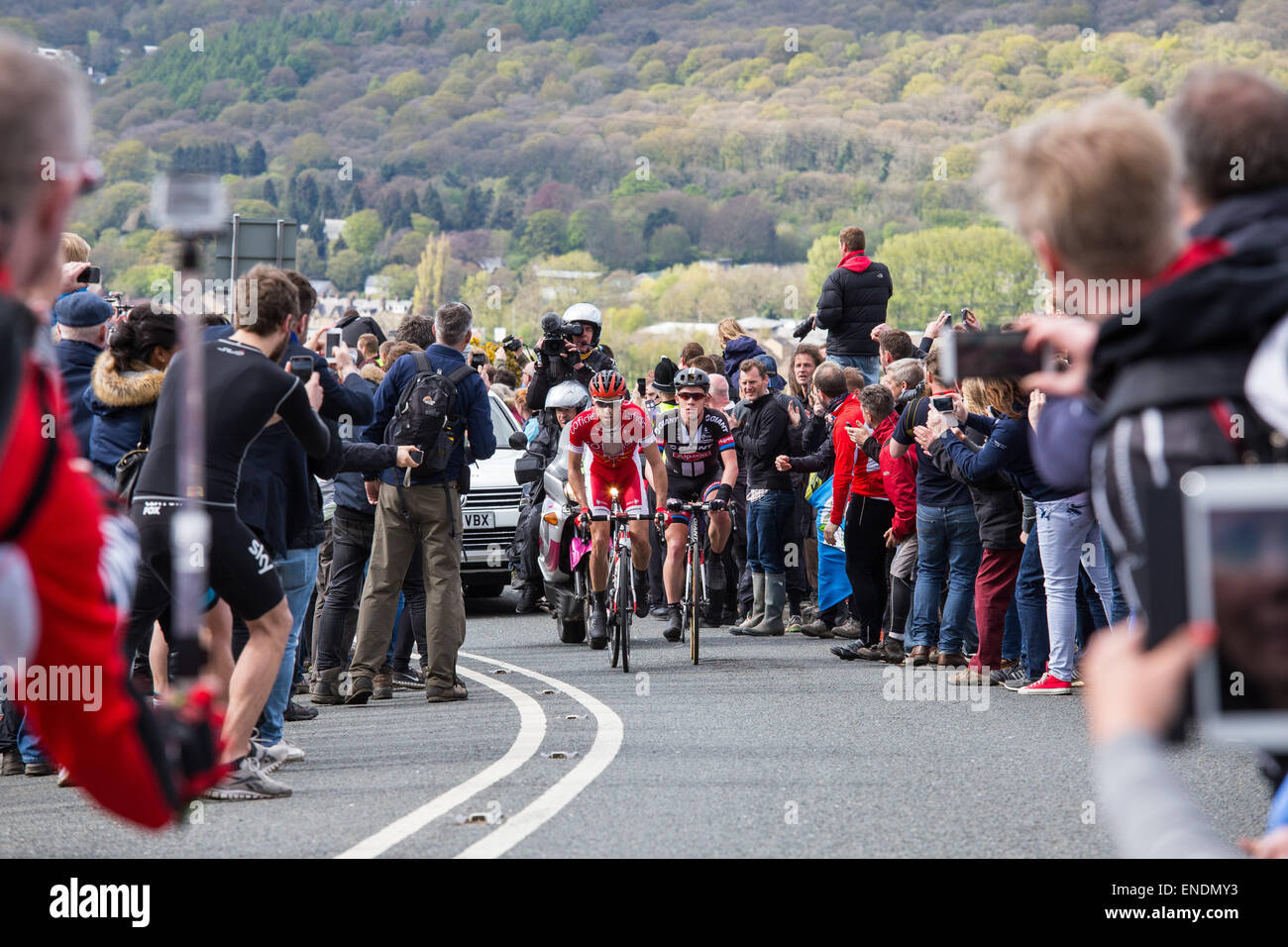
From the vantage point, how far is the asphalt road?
6789 mm

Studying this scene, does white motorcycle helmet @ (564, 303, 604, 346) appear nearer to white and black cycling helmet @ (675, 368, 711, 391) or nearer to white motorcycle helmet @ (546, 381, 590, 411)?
white motorcycle helmet @ (546, 381, 590, 411)

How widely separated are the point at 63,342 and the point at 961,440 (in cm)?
560

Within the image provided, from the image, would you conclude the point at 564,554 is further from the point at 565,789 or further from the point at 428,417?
the point at 565,789

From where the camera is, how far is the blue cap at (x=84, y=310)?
8.75m

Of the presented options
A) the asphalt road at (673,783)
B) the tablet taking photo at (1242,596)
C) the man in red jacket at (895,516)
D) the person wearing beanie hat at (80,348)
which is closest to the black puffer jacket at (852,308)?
the man in red jacket at (895,516)

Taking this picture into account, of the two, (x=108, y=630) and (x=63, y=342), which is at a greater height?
(x=63, y=342)

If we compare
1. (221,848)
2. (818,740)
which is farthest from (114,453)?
(818,740)

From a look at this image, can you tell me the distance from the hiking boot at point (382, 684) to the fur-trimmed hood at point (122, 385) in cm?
384

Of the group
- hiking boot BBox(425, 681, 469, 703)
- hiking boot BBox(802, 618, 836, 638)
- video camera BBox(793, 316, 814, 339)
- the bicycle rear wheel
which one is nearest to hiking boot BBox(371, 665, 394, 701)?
hiking boot BBox(425, 681, 469, 703)

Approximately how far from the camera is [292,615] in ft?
30.1

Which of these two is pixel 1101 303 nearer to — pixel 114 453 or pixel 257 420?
pixel 257 420

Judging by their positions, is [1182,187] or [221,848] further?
[221,848]

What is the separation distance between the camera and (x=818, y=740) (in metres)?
9.47

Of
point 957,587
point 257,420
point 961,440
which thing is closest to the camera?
point 257,420
